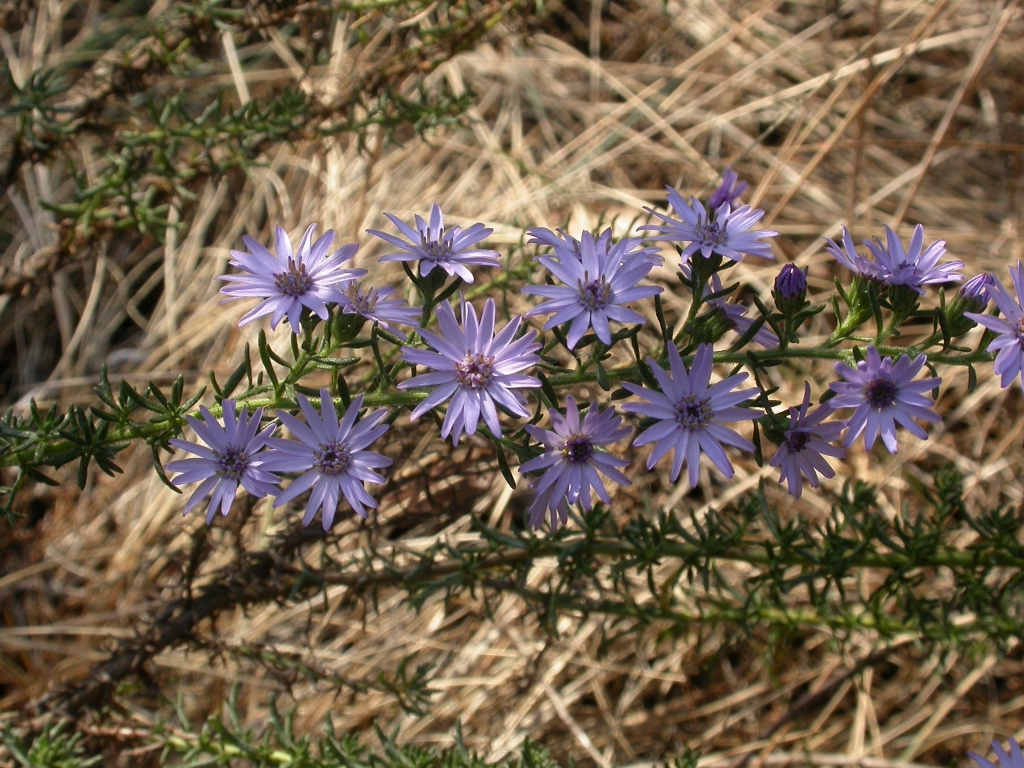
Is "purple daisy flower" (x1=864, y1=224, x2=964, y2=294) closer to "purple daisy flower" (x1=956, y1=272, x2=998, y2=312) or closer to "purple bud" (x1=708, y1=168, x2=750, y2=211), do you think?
"purple daisy flower" (x1=956, y1=272, x2=998, y2=312)

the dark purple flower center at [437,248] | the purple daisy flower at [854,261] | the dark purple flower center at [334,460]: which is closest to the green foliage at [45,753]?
the dark purple flower center at [334,460]

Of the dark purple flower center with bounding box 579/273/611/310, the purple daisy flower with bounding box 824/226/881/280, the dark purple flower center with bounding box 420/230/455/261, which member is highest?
the dark purple flower center with bounding box 420/230/455/261

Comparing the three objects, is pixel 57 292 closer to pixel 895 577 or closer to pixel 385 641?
pixel 385 641

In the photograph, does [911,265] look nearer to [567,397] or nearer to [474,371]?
[567,397]

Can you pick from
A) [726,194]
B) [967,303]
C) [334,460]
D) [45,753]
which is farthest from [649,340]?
[45,753]

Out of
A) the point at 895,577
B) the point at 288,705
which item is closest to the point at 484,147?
the point at 288,705

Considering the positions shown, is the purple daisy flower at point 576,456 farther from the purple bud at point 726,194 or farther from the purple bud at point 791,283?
the purple bud at point 726,194

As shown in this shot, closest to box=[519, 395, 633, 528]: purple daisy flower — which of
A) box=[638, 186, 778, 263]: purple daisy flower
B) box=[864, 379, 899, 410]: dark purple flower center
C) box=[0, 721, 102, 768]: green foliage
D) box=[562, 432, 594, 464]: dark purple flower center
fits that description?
box=[562, 432, 594, 464]: dark purple flower center
